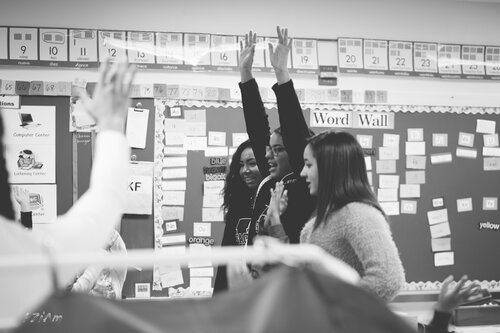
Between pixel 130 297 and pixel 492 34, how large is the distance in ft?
10.6

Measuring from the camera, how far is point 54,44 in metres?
3.53

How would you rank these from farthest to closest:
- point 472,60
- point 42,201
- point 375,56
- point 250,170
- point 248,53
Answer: point 472,60
point 375,56
point 42,201
point 250,170
point 248,53

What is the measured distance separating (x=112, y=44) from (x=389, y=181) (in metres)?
2.13

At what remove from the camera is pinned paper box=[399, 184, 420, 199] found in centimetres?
382

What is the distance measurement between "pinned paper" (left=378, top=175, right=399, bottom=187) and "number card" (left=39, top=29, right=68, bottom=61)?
7.57 feet

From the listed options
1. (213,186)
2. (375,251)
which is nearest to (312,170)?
(375,251)

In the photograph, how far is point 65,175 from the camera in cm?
349

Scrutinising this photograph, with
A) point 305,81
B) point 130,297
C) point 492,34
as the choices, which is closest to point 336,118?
point 305,81

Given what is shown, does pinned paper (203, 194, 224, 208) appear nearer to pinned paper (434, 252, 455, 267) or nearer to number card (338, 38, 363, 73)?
number card (338, 38, 363, 73)

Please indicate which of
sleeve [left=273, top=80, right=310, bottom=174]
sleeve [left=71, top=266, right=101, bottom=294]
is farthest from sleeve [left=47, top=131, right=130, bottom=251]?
sleeve [left=71, top=266, right=101, bottom=294]

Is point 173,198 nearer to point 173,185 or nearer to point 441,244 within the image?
point 173,185

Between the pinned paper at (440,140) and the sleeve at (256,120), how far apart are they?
76.8 inches

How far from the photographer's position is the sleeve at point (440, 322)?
140 cm

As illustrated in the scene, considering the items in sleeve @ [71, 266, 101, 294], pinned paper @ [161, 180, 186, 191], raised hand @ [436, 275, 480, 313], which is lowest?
sleeve @ [71, 266, 101, 294]
